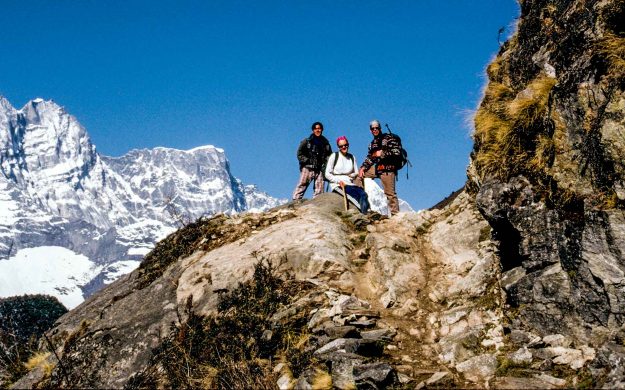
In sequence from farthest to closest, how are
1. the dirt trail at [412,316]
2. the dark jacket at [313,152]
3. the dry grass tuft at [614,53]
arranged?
the dark jacket at [313,152] → the dirt trail at [412,316] → the dry grass tuft at [614,53]

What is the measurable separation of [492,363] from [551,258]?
2.16m

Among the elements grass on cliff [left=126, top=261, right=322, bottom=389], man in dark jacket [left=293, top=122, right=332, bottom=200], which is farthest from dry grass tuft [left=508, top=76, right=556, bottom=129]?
man in dark jacket [left=293, top=122, right=332, bottom=200]

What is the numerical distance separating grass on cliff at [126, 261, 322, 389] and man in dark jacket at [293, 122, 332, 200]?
7445mm

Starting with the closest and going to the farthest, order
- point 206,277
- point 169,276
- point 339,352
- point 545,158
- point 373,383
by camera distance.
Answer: point 373,383 → point 339,352 → point 545,158 → point 206,277 → point 169,276

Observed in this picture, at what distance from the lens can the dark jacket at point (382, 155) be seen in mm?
17344

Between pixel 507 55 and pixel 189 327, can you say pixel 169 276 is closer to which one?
pixel 189 327

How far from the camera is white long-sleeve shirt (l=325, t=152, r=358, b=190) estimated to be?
17812 mm

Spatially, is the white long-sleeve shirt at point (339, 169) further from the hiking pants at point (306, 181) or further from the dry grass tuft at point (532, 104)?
the dry grass tuft at point (532, 104)

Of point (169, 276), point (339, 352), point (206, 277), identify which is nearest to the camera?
point (339, 352)

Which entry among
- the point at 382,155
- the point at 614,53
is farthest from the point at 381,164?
the point at 614,53

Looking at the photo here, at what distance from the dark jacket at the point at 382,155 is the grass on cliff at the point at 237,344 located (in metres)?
6.40

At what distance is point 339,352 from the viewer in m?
9.20

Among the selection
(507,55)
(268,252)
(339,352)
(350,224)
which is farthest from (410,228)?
(339,352)

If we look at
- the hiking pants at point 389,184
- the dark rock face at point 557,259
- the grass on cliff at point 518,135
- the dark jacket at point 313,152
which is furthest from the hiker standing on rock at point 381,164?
the dark rock face at point 557,259
